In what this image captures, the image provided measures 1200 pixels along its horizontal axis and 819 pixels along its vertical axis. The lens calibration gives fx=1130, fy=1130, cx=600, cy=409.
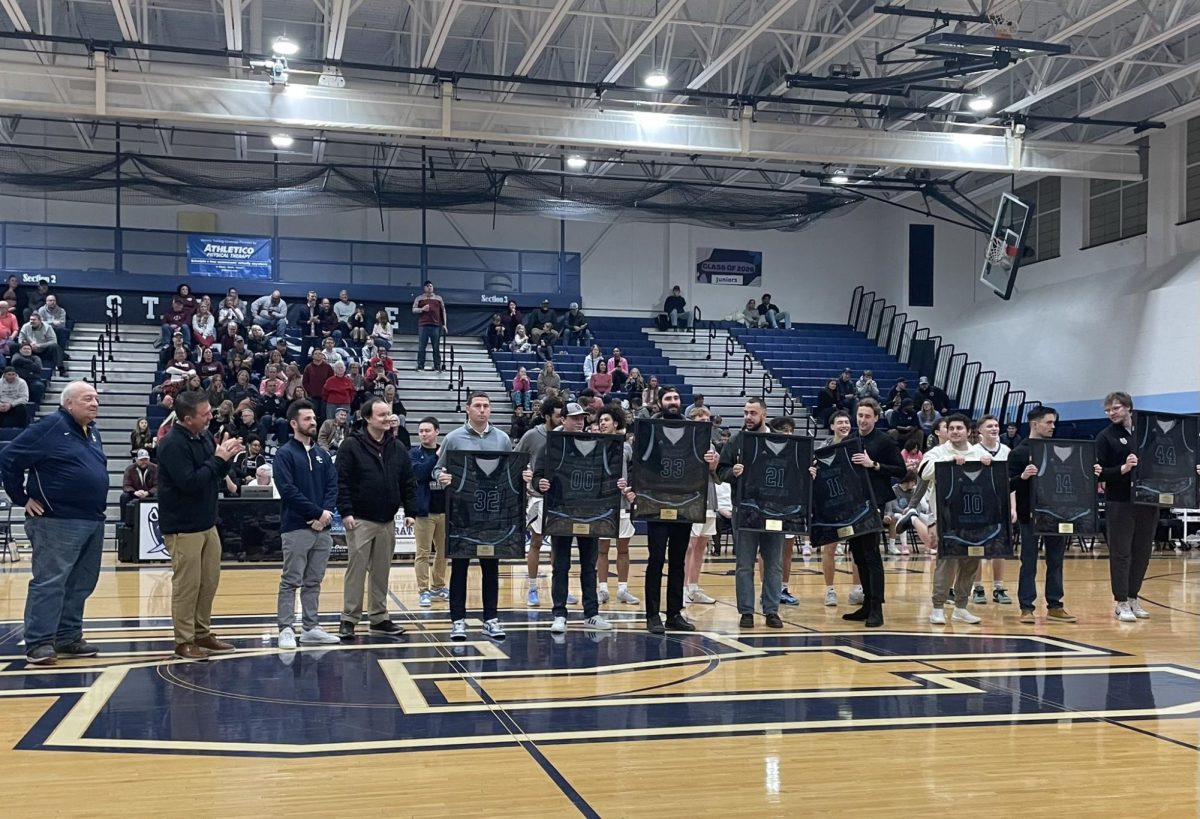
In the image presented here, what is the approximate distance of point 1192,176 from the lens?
20.3 m

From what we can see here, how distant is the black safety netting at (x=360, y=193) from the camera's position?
1912 cm

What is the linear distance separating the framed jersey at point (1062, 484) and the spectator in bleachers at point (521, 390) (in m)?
12.1

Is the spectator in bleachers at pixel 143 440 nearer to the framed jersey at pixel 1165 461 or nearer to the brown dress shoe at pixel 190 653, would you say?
the brown dress shoe at pixel 190 653

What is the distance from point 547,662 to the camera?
700 centimetres

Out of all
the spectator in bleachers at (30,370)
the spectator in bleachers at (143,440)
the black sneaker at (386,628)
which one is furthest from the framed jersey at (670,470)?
the spectator in bleachers at (30,370)

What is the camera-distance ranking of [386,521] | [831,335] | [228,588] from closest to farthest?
[386,521], [228,588], [831,335]

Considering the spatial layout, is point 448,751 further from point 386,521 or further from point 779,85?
point 779,85

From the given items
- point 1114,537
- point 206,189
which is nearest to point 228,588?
point 1114,537

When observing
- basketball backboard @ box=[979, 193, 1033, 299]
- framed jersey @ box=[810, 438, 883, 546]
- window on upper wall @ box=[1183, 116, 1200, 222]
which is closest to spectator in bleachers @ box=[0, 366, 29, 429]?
framed jersey @ box=[810, 438, 883, 546]

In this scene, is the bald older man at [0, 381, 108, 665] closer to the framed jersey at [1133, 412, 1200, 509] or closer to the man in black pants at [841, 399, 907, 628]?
the man in black pants at [841, 399, 907, 628]

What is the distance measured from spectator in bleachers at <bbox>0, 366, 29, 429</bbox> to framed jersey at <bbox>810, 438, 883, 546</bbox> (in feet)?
41.6

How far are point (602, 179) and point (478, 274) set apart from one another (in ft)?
23.2

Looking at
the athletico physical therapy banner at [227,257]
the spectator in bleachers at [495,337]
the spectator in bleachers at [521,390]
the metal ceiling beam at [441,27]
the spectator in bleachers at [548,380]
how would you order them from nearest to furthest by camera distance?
the metal ceiling beam at [441,27], the spectator in bleachers at [548,380], the spectator in bleachers at [521,390], the spectator in bleachers at [495,337], the athletico physical therapy banner at [227,257]

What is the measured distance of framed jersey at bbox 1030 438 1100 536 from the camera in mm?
9008
